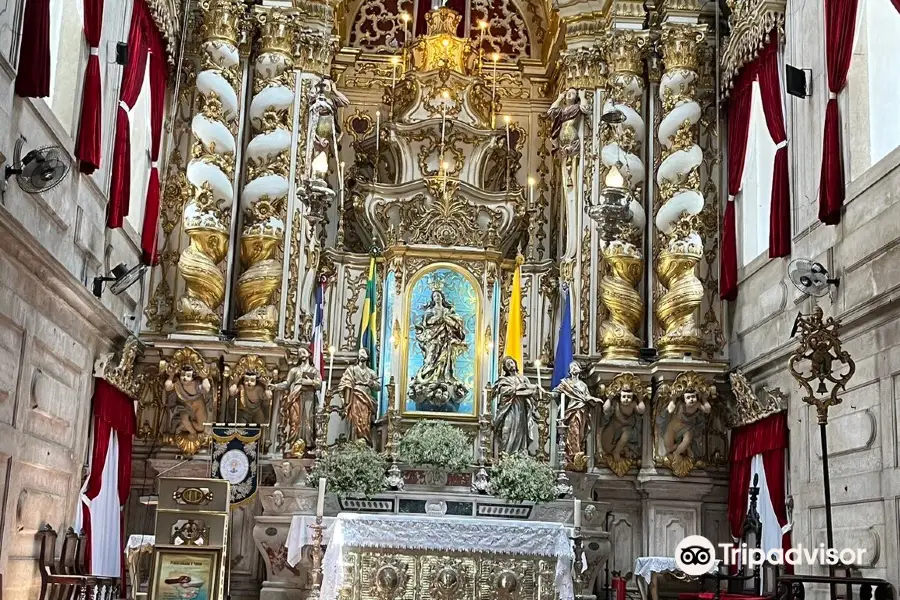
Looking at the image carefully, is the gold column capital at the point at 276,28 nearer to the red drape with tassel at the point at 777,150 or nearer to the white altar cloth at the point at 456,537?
the red drape with tassel at the point at 777,150

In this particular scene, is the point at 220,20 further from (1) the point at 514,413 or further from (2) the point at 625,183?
(1) the point at 514,413

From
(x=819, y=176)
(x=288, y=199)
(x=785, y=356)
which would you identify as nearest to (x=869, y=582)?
(x=785, y=356)

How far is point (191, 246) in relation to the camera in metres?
14.2

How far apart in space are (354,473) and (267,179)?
443 centimetres

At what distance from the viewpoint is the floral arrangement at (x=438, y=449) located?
13430 mm

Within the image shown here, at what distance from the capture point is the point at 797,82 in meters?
12.3

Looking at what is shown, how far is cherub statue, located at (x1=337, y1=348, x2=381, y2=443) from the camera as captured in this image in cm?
1403

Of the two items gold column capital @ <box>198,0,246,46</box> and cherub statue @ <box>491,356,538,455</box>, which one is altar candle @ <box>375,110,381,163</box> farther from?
cherub statue @ <box>491,356,538,455</box>

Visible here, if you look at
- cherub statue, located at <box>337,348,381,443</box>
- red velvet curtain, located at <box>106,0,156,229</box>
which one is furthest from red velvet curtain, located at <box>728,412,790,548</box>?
red velvet curtain, located at <box>106,0,156,229</box>

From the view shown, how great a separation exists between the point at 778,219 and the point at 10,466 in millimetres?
8447

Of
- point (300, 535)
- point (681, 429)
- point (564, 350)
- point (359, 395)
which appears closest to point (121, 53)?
point (359, 395)

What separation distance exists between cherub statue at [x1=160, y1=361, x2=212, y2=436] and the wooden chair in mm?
3338

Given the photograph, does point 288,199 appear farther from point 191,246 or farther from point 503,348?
point 503,348

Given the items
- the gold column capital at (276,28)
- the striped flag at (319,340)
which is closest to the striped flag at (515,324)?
the striped flag at (319,340)
